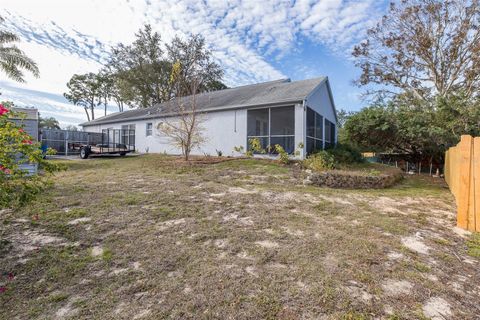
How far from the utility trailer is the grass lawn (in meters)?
10.7

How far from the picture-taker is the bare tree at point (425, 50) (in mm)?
14703

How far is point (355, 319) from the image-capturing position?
6.31 feet

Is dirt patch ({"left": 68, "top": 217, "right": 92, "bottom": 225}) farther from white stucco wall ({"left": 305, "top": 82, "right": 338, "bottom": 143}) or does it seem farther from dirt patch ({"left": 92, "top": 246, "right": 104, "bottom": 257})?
white stucco wall ({"left": 305, "top": 82, "right": 338, "bottom": 143})

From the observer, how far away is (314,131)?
499 inches

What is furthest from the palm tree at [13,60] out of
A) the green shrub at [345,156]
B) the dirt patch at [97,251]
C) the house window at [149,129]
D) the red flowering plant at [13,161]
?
the green shrub at [345,156]

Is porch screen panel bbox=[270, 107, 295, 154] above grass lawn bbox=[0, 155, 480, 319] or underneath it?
above

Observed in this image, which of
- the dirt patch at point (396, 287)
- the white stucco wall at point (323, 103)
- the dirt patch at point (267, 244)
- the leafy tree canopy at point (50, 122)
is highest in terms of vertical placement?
the leafy tree canopy at point (50, 122)

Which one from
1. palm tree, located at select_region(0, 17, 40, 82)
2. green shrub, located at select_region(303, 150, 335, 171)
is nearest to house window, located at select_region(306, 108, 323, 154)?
green shrub, located at select_region(303, 150, 335, 171)

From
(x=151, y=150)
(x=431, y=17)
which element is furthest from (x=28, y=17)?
(x=431, y=17)

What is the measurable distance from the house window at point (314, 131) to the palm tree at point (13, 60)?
14001 millimetres

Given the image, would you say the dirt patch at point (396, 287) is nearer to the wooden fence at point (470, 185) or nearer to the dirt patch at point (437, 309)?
the dirt patch at point (437, 309)

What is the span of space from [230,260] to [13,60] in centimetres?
1512

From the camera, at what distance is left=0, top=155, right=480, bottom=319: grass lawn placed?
208cm

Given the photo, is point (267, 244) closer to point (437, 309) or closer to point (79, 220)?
point (437, 309)
